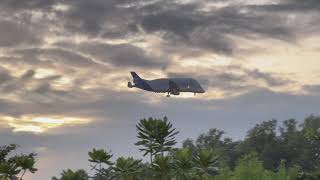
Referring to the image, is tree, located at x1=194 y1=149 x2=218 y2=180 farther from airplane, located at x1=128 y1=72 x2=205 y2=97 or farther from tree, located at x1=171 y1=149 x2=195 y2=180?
airplane, located at x1=128 y1=72 x2=205 y2=97

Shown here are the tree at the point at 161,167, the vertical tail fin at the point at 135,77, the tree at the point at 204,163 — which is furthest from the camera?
the vertical tail fin at the point at 135,77

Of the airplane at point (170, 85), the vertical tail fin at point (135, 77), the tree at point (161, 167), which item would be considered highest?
the vertical tail fin at point (135, 77)

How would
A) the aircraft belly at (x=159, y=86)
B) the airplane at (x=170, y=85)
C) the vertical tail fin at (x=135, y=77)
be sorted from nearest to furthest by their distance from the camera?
1. the airplane at (x=170, y=85)
2. the aircraft belly at (x=159, y=86)
3. the vertical tail fin at (x=135, y=77)

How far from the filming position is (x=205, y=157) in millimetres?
29562

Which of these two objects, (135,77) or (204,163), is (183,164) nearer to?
(204,163)

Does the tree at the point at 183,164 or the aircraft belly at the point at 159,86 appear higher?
the aircraft belly at the point at 159,86

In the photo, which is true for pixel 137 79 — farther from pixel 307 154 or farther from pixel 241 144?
pixel 307 154

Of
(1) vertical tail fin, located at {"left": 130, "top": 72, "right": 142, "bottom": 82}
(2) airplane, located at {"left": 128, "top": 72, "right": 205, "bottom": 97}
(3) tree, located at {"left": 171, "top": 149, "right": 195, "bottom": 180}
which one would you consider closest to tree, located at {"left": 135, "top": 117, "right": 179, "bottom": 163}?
(3) tree, located at {"left": 171, "top": 149, "right": 195, "bottom": 180}

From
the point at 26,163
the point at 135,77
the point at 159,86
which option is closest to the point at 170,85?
the point at 159,86

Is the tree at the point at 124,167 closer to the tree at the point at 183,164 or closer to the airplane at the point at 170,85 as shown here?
the tree at the point at 183,164

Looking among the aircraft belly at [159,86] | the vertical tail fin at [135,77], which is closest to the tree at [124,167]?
the aircraft belly at [159,86]

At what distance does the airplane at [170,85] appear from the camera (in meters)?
169

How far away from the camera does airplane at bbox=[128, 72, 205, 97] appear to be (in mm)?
168750

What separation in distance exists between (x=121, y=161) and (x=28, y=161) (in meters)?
4.49
